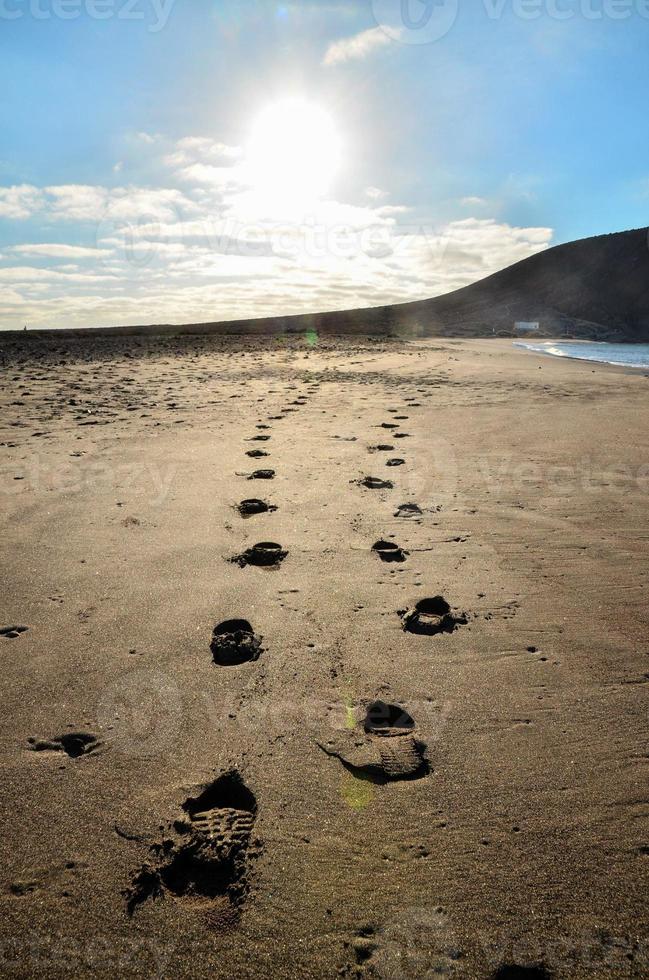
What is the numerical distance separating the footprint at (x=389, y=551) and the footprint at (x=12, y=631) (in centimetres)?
162

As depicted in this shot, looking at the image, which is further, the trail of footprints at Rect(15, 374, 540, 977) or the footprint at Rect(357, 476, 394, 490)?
the footprint at Rect(357, 476, 394, 490)

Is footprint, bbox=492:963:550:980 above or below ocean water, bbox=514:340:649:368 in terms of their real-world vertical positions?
below

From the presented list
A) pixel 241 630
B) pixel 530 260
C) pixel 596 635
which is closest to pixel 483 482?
pixel 596 635

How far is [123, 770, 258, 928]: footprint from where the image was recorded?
1.31m

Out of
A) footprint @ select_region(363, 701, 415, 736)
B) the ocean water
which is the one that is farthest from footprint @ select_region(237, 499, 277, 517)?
the ocean water

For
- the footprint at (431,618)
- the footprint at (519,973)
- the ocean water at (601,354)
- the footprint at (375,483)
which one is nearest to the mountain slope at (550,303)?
the ocean water at (601,354)

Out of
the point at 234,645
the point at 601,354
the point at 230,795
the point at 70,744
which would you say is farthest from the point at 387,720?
the point at 601,354

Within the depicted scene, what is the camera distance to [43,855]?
139cm

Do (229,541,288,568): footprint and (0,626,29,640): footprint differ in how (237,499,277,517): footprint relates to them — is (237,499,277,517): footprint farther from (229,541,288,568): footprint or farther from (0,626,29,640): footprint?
(0,626,29,640): footprint

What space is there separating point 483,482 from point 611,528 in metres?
0.98

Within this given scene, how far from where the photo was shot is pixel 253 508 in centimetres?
353

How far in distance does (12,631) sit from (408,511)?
2167mm

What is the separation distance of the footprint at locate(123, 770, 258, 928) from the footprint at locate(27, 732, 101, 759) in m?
0.39

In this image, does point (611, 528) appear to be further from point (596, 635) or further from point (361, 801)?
point (361, 801)
